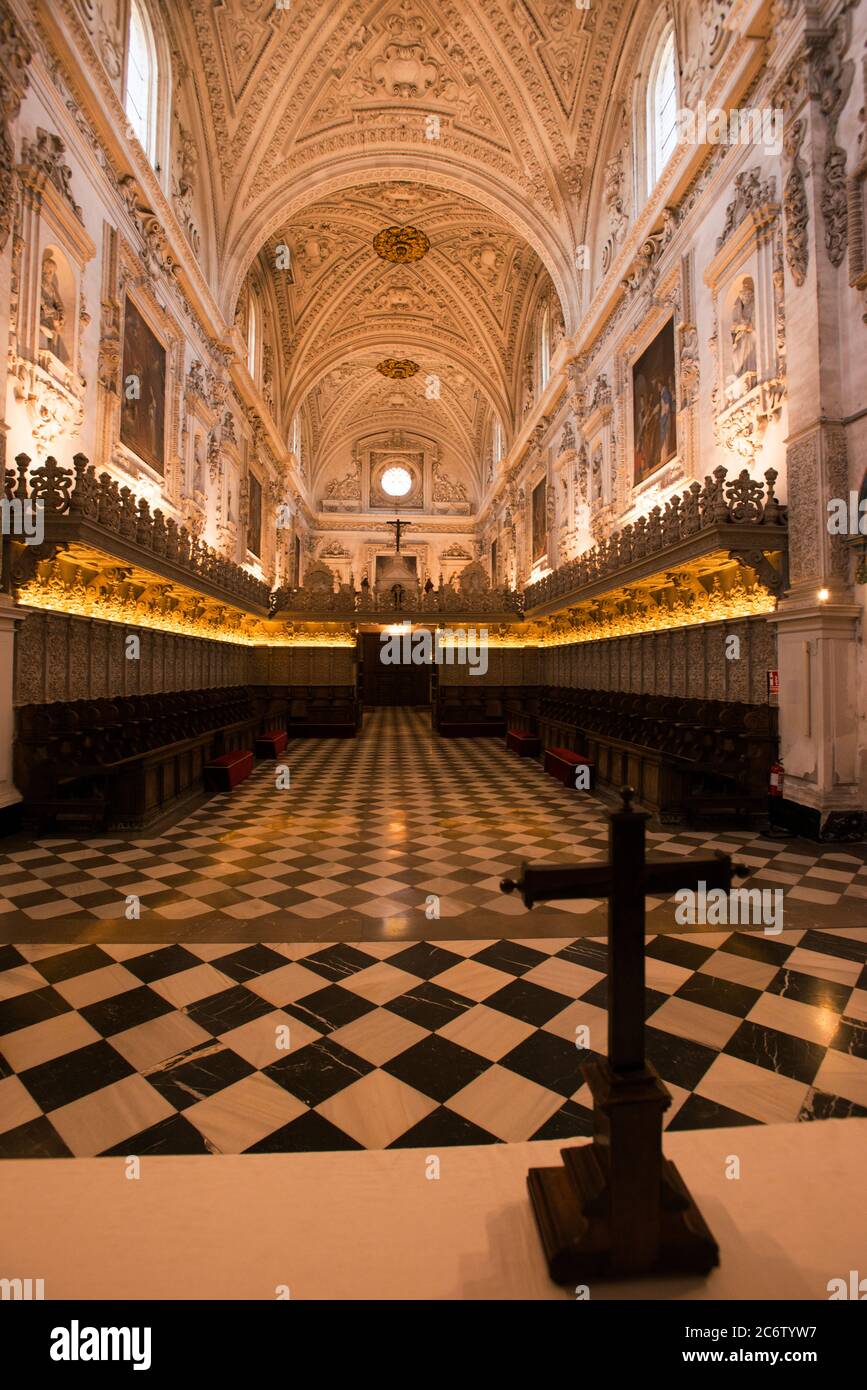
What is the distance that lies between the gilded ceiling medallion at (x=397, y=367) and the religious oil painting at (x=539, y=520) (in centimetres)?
1064

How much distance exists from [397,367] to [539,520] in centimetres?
1206

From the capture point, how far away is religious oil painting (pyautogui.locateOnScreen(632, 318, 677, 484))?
1047 cm

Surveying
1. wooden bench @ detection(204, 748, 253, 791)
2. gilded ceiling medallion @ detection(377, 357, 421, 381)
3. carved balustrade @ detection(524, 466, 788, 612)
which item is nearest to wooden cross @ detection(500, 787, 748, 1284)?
carved balustrade @ detection(524, 466, 788, 612)

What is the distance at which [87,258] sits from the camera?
8406mm

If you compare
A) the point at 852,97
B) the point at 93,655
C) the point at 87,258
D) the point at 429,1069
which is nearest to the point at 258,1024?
the point at 429,1069

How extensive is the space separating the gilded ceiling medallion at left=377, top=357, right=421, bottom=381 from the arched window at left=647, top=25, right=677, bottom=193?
55.4 ft

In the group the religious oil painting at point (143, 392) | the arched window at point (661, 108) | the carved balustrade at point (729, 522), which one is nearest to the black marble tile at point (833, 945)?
the carved balustrade at point (729, 522)

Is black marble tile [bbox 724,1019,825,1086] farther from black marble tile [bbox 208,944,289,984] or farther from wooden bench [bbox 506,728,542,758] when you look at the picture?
wooden bench [bbox 506,728,542,758]

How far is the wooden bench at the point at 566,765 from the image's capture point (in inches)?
361

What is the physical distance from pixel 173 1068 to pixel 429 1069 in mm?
1042

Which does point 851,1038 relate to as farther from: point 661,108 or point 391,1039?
point 661,108

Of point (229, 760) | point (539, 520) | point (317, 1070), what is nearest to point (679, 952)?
point (317, 1070)

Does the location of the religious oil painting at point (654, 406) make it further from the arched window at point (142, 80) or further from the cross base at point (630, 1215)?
the cross base at point (630, 1215)

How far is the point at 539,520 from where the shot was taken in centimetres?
2044
